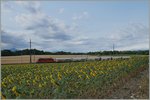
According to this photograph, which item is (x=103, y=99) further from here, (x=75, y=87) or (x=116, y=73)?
(x=116, y=73)

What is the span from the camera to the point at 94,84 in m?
8.70

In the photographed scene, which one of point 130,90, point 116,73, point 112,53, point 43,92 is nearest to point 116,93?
point 130,90

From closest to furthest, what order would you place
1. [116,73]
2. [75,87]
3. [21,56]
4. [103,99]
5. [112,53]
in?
[103,99] → [75,87] → [116,73] → [21,56] → [112,53]

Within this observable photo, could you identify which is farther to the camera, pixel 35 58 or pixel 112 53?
pixel 112 53

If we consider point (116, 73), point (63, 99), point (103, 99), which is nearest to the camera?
point (63, 99)

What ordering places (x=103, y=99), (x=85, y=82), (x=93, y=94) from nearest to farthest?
1. (x=103, y=99)
2. (x=93, y=94)
3. (x=85, y=82)

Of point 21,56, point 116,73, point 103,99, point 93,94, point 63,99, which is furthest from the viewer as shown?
point 21,56

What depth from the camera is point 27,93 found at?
7.34 metres

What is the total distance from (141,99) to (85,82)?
2.40 metres

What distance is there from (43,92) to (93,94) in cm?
119

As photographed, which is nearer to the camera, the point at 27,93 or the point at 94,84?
the point at 27,93

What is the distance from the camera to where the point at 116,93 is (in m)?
7.79

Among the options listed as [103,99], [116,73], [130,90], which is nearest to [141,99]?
[103,99]

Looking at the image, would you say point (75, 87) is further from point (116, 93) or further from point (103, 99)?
point (103, 99)
